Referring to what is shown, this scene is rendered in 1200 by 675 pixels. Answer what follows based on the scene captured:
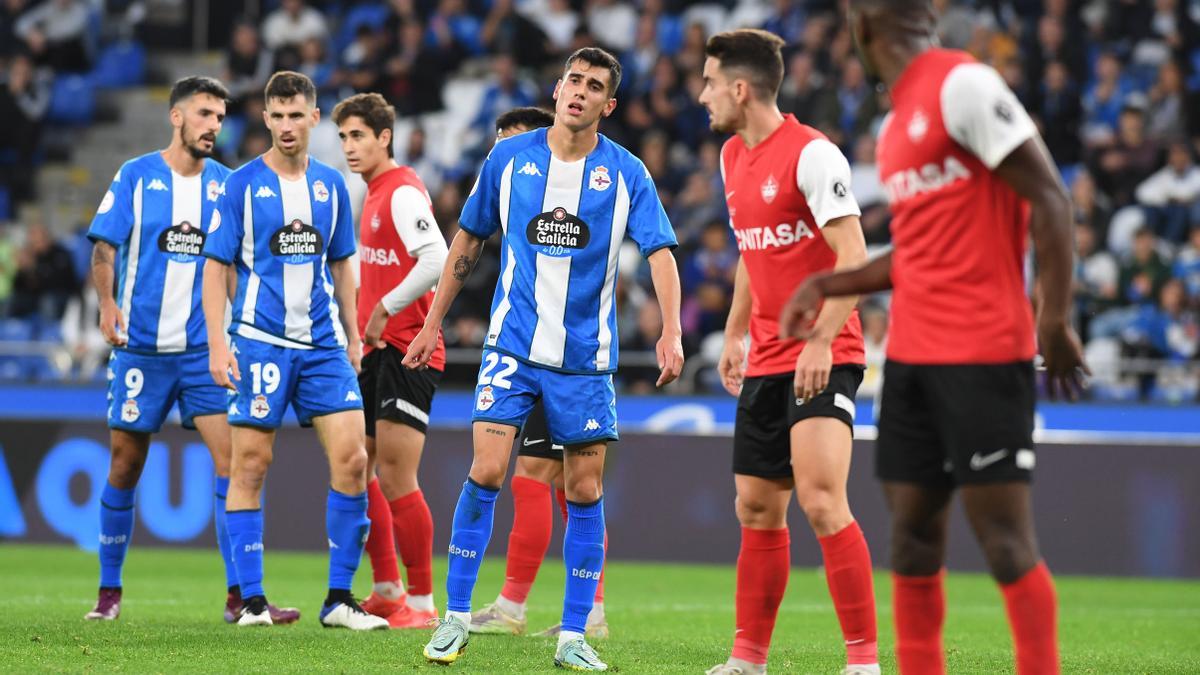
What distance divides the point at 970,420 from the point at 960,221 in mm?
556

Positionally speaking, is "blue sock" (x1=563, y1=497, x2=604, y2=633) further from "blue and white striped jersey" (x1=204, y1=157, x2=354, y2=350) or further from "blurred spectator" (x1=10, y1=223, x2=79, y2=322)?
"blurred spectator" (x1=10, y1=223, x2=79, y2=322)

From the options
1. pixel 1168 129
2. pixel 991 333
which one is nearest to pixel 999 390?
pixel 991 333

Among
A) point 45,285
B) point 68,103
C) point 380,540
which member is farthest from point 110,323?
point 68,103

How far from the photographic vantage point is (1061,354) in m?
4.25

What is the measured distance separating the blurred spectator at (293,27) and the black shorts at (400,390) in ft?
44.1

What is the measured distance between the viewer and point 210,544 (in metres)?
13.3

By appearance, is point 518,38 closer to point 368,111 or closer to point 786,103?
point 786,103

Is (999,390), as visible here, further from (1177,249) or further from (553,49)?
(553,49)

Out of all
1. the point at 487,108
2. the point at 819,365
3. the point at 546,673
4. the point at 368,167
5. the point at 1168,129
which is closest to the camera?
the point at 819,365

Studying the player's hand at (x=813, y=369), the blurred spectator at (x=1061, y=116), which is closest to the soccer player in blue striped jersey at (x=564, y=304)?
the player's hand at (x=813, y=369)

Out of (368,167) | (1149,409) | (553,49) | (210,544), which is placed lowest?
(210,544)

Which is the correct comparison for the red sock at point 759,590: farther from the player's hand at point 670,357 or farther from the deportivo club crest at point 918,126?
the deportivo club crest at point 918,126

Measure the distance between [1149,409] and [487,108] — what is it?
8.94 meters

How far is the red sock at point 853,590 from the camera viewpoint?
19.4 ft
